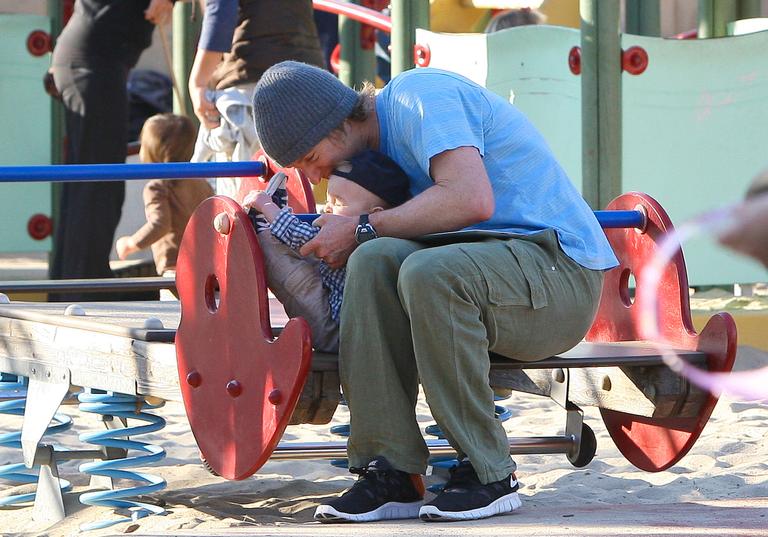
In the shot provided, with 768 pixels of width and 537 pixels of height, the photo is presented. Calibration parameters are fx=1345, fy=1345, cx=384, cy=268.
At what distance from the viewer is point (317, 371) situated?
2.52 meters

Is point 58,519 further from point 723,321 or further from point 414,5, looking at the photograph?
point 414,5

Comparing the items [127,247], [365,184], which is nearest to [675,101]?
[127,247]

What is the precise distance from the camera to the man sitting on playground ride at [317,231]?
2.56 m

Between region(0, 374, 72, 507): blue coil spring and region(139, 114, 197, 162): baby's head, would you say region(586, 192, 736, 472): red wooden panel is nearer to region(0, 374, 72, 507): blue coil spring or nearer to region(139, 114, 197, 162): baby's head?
region(0, 374, 72, 507): blue coil spring

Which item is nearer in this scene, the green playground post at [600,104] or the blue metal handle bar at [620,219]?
the blue metal handle bar at [620,219]

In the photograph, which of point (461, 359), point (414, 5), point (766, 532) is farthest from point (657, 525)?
point (414, 5)

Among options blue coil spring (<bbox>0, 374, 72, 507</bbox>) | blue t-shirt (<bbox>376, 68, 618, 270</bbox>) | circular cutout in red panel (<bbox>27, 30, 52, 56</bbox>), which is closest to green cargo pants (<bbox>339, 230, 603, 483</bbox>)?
blue t-shirt (<bbox>376, 68, 618, 270</bbox>)

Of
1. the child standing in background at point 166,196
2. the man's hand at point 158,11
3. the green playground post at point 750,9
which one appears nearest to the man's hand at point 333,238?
the man's hand at point 158,11

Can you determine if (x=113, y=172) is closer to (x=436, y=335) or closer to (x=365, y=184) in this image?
(x=365, y=184)

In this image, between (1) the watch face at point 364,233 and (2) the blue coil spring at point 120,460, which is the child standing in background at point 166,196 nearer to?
(2) the blue coil spring at point 120,460

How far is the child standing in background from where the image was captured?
5852 mm

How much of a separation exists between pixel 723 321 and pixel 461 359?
58 centimetres

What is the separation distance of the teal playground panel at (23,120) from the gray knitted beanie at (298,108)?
4.38m

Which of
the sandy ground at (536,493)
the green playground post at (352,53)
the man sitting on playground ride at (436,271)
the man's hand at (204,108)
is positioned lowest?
the sandy ground at (536,493)
